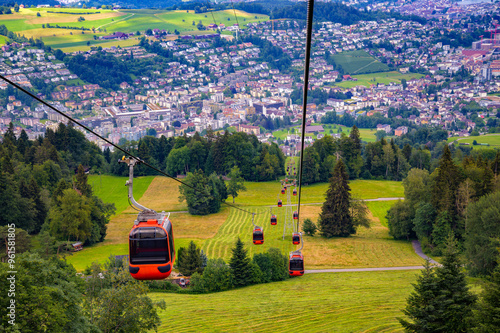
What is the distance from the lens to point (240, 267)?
122 ft

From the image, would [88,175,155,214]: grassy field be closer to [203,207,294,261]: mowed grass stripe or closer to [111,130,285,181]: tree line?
[111,130,285,181]: tree line

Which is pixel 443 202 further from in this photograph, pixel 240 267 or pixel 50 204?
pixel 50 204

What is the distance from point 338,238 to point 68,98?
112445 millimetres

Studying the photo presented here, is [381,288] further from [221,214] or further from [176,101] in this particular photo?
[176,101]

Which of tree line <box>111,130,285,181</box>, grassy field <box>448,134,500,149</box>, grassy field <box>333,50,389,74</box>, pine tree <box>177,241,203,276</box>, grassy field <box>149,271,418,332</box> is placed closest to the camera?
grassy field <box>149,271,418,332</box>

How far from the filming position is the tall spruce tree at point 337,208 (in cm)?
5122

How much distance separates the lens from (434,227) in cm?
4428

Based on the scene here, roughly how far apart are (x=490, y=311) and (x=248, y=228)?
40.1 meters

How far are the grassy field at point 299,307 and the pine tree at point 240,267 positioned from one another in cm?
111

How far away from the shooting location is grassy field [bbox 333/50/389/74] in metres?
173

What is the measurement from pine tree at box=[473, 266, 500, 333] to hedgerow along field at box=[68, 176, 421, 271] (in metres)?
25.8

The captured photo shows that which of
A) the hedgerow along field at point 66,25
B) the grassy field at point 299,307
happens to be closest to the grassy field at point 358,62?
the hedgerow along field at point 66,25

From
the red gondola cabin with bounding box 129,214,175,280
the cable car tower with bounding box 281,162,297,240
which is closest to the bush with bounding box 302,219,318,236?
the cable car tower with bounding box 281,162,297,240

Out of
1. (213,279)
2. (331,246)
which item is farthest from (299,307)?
(331,246)
